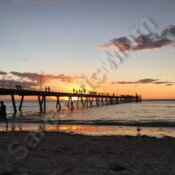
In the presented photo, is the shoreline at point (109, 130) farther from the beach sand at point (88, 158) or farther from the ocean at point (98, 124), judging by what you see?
the beach sand at point (88, 158)

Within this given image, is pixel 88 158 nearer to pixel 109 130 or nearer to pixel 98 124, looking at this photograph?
pixel 109 130

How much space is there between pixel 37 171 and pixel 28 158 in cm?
178

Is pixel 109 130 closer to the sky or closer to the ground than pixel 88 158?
closer to the ground

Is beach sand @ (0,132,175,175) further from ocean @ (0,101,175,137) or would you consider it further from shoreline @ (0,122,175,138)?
ocean @ (0,101,175,137)

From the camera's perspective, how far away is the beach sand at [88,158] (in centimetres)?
815

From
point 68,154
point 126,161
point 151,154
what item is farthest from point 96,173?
point 151,154

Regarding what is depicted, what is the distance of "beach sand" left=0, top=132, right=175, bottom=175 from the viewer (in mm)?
8148

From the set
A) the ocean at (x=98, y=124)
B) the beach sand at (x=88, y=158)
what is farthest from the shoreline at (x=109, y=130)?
the beach sand at (x=88, y=158)

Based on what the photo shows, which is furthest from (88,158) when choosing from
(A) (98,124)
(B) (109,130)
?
(A) (98,124)

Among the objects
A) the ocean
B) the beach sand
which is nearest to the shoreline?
the ocean

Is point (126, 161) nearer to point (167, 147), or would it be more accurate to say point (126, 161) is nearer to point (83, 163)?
point (83, 163)

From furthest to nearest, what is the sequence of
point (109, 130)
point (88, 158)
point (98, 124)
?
point (98, 124) → point (109, 130) → point (88, 158)

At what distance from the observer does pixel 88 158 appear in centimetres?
976

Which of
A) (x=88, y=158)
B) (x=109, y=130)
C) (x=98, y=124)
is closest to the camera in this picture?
(x=88, y=158)
